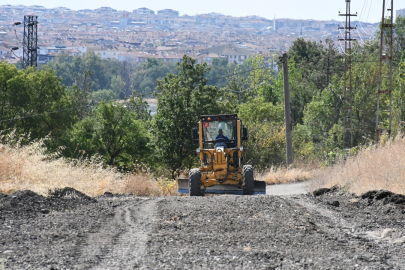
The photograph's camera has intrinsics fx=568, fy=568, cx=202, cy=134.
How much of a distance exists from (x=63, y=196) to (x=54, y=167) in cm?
297

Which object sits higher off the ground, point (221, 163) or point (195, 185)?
point (221, 163)

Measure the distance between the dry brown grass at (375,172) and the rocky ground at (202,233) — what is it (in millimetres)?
783

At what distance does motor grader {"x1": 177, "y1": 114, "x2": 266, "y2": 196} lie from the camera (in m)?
→ 16.5

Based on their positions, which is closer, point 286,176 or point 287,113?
point 286,176

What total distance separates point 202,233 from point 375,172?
681 cm

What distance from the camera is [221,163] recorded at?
1669cm

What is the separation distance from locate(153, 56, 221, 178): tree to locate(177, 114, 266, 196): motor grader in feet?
44.3

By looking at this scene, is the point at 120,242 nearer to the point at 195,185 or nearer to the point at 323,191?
the point at 323,191

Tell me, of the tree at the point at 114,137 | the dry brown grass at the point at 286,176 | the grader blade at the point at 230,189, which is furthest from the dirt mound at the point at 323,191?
the tree at the point at 114,137

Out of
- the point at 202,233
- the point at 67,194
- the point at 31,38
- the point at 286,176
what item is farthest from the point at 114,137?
the point at 202,233

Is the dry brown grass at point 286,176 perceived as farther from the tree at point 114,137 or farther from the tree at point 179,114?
the tree at point 114,137

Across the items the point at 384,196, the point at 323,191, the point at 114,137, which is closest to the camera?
the point at 384,196

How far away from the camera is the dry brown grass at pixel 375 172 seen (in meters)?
12.2

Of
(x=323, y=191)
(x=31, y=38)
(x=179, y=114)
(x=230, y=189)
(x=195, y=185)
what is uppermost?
(x=31, y=38)
